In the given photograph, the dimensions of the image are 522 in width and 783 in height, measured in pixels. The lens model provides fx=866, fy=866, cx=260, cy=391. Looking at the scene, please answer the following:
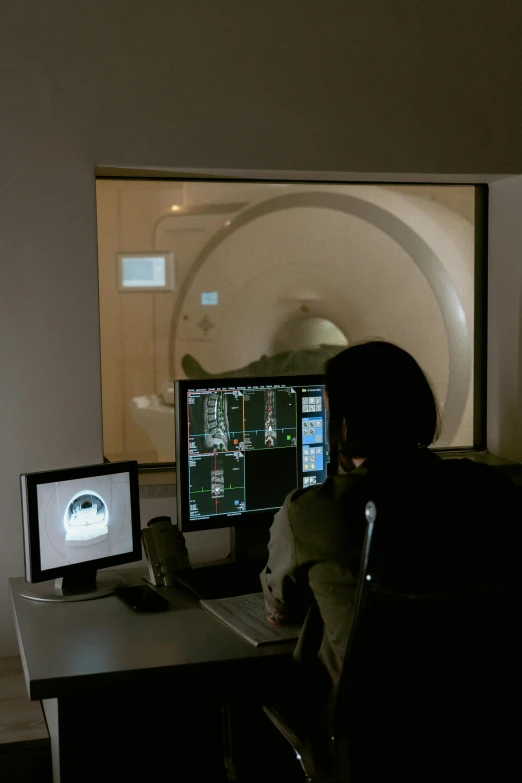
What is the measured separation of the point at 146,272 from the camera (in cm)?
278

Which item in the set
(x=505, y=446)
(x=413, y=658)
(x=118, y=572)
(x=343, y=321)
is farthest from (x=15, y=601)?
(x=505, y=446)

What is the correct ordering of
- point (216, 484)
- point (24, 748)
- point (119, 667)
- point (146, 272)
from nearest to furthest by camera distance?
point (119, 667) → point (24, 748) → point (216, 484) → point (146, 272)

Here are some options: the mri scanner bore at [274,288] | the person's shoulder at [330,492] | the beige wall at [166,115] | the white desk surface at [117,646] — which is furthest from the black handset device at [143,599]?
the mri scanner bore at [274,288]

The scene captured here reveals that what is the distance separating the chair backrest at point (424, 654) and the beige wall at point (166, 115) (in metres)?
1.30

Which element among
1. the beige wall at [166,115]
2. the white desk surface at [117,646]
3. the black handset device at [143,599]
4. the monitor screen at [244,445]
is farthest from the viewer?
the beige wall at [166,115]

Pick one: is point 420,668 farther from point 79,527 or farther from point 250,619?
point 79,527

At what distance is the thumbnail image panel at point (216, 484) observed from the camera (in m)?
2.29

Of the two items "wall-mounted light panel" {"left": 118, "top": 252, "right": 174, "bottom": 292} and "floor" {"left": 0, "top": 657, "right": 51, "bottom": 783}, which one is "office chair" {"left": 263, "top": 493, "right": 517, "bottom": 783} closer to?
"floor" {"left": 0, "top": 657, "right": 51, "bottom": 783}

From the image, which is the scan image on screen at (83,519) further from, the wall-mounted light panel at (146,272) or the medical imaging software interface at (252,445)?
the wall-mounted light panel at (146,272)

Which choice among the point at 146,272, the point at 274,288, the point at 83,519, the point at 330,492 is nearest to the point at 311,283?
the point at 274,288

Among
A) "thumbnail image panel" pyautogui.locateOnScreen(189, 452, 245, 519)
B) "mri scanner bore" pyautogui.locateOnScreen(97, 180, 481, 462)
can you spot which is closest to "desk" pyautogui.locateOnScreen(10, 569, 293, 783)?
"thumbnail image panel" pyautogui.locateOnScreen(189, 452, 245, 519)

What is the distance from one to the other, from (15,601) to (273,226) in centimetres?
147

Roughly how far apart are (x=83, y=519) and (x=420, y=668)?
106 centimetres

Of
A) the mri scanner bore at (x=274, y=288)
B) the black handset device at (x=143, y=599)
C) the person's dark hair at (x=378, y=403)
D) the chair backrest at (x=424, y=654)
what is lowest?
the black handset device at (x=143, y=599)
